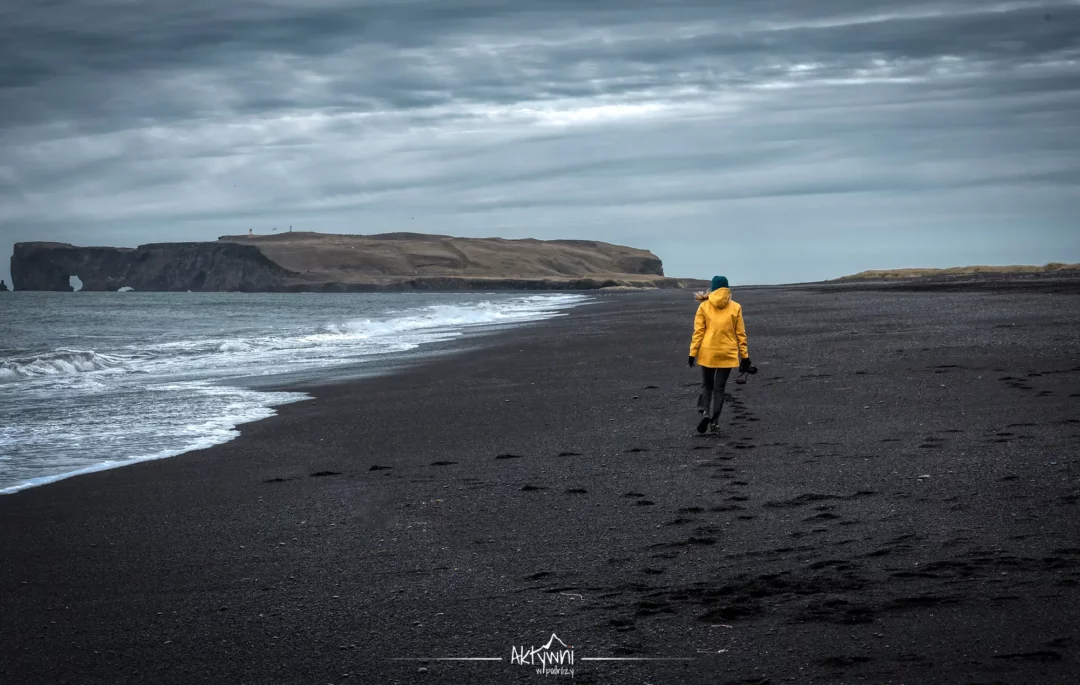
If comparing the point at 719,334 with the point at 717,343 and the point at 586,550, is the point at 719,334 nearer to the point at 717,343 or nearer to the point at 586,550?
the point at 717,343

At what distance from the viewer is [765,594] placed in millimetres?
4434

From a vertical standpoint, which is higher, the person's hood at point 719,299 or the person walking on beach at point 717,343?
the person's hood at point 719,299

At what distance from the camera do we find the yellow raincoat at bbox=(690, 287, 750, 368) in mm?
9891

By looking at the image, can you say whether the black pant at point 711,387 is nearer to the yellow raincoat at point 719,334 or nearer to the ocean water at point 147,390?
the yellow raincoat at point 719,334

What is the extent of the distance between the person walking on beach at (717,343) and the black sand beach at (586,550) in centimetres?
46

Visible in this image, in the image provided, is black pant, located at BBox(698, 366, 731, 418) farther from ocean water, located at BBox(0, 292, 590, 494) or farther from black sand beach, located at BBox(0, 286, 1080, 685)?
ocean water, located at BBox(0, 292, 590, 494)

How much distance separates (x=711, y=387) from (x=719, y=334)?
22.3 inches

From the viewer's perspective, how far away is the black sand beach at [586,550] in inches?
152

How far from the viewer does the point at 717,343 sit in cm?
996

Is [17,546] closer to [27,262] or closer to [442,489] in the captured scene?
[442,489]

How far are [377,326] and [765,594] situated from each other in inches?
1363

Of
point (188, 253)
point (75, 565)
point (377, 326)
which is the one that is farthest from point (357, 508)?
point (188, 253)

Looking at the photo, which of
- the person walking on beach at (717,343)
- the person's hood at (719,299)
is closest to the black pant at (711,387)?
the person walking on beach at (717,343)

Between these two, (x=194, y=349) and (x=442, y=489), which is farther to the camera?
(x=194, y=349)
